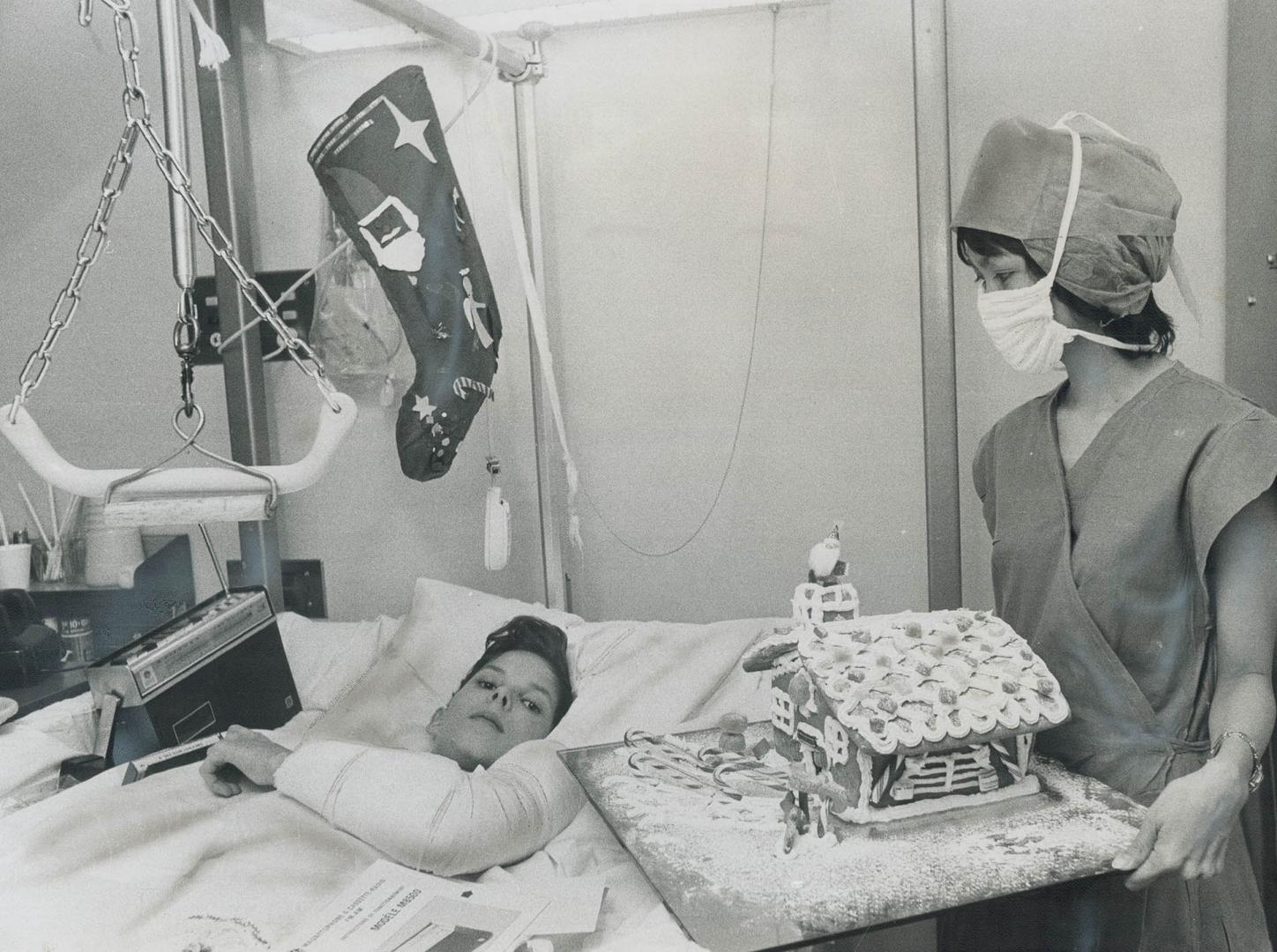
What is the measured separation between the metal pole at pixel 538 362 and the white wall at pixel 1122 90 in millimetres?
448

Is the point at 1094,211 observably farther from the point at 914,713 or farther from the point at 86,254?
the point at 86,254

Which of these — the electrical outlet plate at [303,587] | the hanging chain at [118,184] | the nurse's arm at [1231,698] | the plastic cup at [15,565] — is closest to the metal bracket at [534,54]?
the hanging chain at [118,184]

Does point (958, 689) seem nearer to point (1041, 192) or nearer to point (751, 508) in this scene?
point (751, 508)

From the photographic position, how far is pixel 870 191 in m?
1.12

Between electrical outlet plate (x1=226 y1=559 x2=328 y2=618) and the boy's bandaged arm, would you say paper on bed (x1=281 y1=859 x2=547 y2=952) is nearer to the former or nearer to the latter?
the boy's bandaged arm

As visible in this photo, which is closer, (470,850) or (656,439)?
(470,850)

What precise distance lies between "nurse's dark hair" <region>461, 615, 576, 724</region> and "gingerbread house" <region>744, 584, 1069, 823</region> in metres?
0.28

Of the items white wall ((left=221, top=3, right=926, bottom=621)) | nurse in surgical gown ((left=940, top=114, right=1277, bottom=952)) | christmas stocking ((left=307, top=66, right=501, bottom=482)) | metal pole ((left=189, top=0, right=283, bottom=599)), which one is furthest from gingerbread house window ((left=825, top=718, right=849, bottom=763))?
metal pole ((left=189, top=0, right=283, bottom=599))

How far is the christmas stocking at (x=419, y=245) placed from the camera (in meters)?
1.05

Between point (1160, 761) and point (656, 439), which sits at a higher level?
point (656, 439)

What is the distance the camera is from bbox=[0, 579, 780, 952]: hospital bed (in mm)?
904

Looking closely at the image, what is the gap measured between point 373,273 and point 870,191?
1.74ft

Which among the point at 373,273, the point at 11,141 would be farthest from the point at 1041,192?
the point at 11,141

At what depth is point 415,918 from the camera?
0.92m
